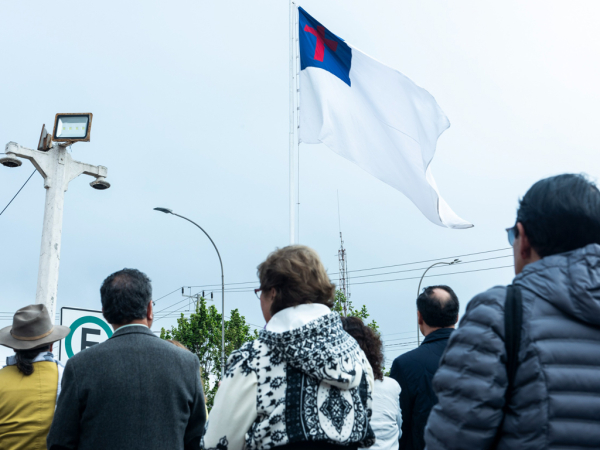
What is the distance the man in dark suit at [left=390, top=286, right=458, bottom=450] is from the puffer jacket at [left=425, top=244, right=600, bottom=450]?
7.96 ft

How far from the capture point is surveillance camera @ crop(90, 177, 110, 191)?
31.5ft

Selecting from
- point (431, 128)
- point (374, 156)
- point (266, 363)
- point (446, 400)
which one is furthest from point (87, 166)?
point (446, 400)

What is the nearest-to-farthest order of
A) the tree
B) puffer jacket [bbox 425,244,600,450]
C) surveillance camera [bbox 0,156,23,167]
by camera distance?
puffer jacket [bbox 425,244,600,450]
surveillance camera [bbox 0,156,23,167]
the tree

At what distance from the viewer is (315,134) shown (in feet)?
25.6

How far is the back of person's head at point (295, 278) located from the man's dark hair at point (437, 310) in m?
1.78

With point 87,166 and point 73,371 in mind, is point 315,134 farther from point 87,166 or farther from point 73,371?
point 73,371

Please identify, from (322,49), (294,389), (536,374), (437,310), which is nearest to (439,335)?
(437,310)

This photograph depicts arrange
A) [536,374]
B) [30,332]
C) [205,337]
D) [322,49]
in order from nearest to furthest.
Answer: [536,374] < [30,332] < [322,49] < [205,337]

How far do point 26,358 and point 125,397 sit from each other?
44.2 inches

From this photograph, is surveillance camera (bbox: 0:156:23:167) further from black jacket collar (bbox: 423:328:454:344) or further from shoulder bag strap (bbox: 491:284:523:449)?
shoulder bag strap (bbox: 491:284:523:449)

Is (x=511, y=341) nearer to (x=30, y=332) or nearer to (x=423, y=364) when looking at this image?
(x=423, y=364)

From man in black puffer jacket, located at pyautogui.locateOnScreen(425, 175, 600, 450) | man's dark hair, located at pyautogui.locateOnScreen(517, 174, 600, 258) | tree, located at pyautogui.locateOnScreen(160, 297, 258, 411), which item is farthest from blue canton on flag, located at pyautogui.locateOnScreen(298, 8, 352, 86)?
tree, located at pyautogui.locateOnScreen(160, 297, 258, 411)

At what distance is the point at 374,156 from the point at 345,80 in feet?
3.64

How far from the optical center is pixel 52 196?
28.9 ft
